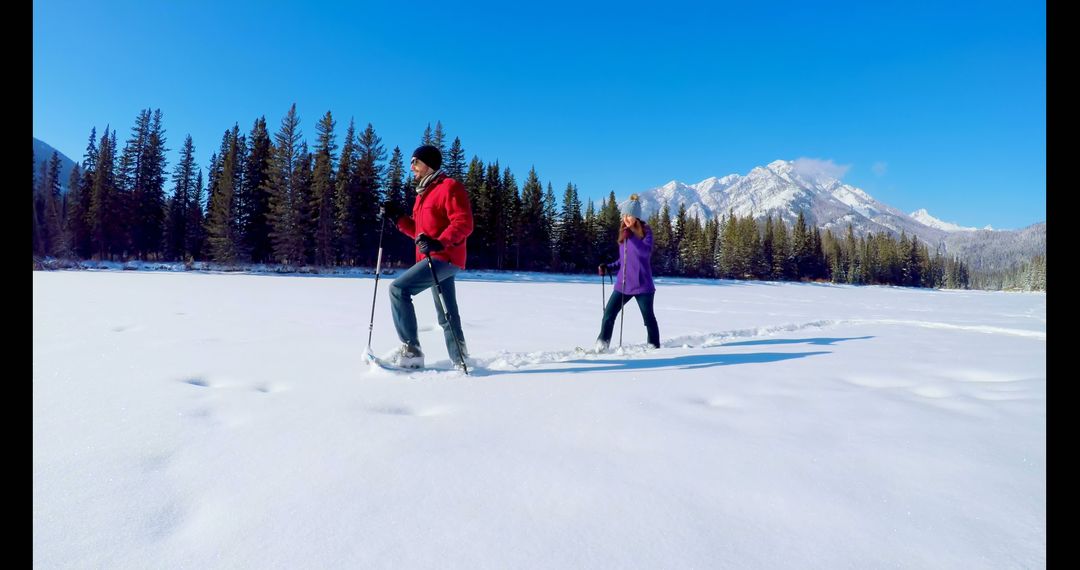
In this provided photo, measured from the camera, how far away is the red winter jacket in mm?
3705

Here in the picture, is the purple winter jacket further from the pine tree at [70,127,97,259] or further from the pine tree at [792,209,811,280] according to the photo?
the pine tree at [792,209,811,280]

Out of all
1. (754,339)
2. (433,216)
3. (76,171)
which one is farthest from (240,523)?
(76,171)

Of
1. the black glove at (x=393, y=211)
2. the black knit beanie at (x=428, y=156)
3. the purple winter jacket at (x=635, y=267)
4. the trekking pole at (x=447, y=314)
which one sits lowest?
the trekking pole at (x=447, y=314)

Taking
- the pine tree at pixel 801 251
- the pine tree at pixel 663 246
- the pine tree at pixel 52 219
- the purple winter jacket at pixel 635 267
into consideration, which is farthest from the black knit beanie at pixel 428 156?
the pine tree at pixel 801 251

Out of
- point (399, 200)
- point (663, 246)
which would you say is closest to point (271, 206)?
point (399, 200)

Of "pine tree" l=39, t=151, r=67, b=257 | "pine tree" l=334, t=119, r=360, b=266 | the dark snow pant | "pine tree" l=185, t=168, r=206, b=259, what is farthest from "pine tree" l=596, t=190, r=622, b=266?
the dark snow pant

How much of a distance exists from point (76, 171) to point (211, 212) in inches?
669

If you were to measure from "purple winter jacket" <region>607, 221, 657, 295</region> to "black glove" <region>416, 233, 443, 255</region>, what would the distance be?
2606 mm

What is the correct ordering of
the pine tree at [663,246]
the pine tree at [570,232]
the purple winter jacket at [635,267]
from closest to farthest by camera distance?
the purple winter jacket at [635,267], the pine tree at [570,232], the pine tree at [663,246]

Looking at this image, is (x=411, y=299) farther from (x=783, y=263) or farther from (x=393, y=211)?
(x=783, y=263)

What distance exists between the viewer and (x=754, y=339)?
6.11 meters

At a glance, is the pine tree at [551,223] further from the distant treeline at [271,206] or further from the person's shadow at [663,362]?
the person's shadow at [663,362]

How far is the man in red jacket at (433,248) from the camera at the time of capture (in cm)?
364

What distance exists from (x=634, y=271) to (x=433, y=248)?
2.77m
